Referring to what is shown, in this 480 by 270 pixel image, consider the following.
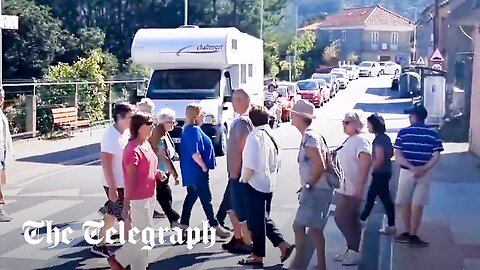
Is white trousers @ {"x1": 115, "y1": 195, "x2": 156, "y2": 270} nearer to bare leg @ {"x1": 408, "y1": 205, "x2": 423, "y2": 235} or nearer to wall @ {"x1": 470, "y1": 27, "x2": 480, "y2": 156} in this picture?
bare leg @ {"x1": 408, "y1": 205, "x2": 423, "y2": 235}

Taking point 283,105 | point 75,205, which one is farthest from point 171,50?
point 283,105

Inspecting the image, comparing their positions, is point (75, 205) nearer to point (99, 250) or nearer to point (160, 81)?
point (99, 250)

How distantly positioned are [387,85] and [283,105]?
3508 cm

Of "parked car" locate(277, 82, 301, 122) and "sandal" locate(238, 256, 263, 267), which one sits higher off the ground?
"parked car" locate(277, 82, 301, 122)

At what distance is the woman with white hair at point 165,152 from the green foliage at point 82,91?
14356mm

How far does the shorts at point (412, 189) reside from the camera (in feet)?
30.6

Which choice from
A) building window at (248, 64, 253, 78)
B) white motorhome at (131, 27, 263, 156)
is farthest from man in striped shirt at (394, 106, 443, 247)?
building window at (248, 64, 253, 78)

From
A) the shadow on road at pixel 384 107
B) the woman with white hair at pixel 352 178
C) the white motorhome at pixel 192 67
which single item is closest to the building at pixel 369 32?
the shadow on road at pixel 384 107

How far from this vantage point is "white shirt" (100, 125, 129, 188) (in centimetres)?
795

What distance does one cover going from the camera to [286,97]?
33781 millimetres

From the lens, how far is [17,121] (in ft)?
71.9

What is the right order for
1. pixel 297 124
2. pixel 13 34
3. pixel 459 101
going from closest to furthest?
1. pixel 297 124
2. pixel 459 101
3. pixel 13 34

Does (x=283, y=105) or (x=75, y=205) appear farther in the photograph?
(x=283, y=105)

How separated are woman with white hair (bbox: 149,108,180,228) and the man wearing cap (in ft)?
7.09
